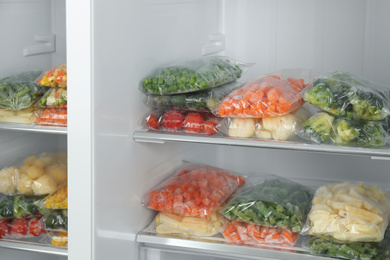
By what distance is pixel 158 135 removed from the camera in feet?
6.12

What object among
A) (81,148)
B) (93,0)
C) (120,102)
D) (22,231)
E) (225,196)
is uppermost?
(93,0)

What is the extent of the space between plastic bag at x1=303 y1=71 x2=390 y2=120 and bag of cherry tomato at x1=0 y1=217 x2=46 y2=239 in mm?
1092

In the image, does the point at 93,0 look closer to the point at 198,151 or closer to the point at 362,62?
the point at 198,151

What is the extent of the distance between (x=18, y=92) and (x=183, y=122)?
62 cm

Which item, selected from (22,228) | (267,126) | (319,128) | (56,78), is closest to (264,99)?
(267,126)

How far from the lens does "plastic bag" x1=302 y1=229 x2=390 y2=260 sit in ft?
5.60

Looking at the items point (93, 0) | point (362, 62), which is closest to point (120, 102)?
point (93, 0)

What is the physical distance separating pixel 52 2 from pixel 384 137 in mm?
1502

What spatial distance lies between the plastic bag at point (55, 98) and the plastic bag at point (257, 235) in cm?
74

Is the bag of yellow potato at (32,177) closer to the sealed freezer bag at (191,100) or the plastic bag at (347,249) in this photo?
the sealed freezer bag at (191,100)

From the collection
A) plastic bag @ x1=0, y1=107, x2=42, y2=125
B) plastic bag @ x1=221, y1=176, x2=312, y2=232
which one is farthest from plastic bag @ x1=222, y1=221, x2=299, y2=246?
plastic bag @ x1=0, y1=107, x2=42, y2=125

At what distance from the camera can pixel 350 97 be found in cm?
171

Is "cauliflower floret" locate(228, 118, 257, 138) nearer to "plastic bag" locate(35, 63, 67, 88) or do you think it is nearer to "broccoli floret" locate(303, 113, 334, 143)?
"broccoli floret" locate(303, 113, 334, 143)

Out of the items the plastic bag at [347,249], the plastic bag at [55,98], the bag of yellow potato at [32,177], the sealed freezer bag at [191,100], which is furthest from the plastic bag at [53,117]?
the plastic bag at [347,249]
